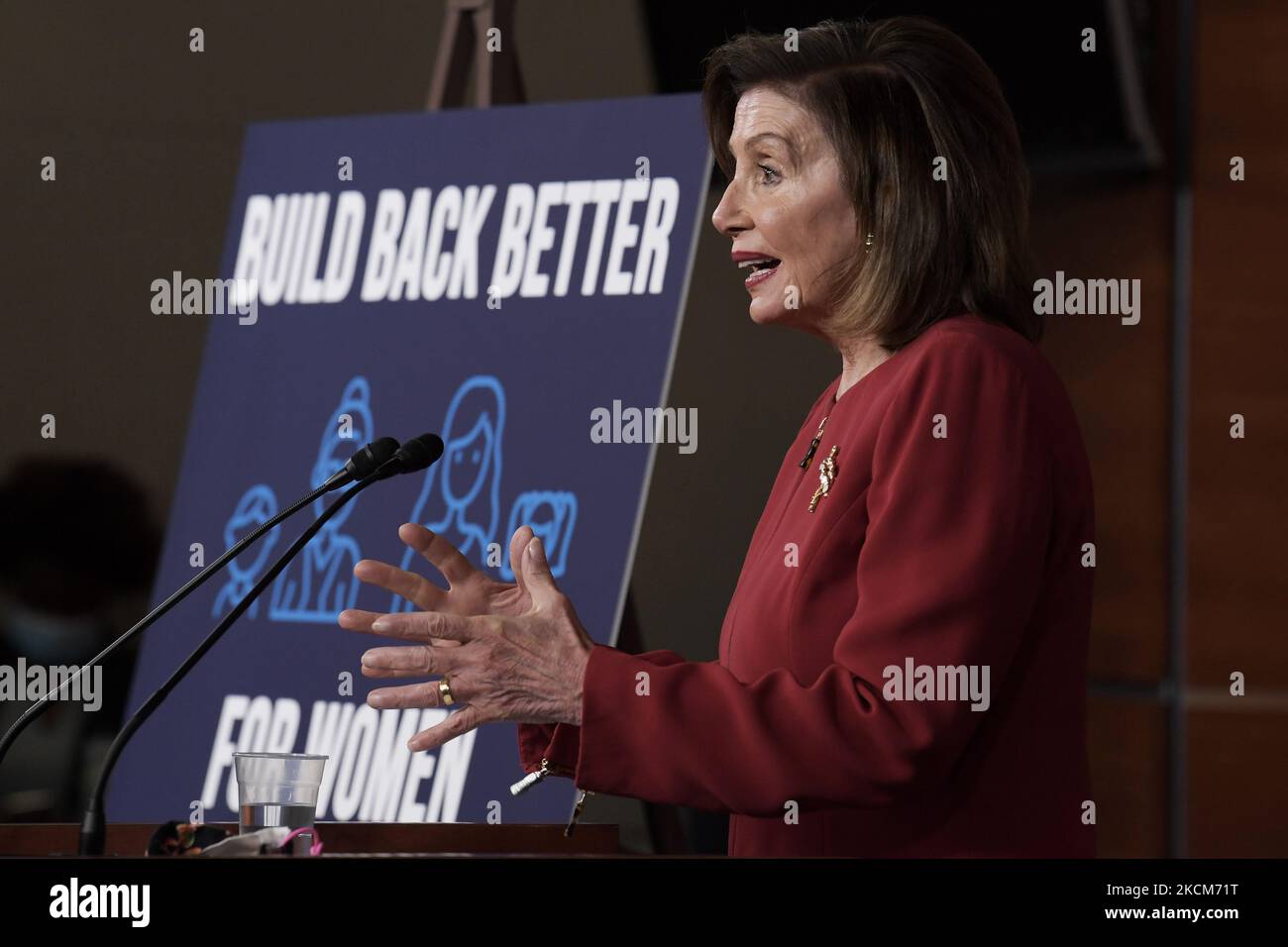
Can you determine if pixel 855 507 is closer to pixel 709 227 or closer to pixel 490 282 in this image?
pixel 490 282

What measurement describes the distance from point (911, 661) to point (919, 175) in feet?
1.69

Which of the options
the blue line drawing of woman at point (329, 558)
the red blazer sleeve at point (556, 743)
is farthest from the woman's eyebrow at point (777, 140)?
the blue line drawing of woman at point (329, 558)

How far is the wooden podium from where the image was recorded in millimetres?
1349

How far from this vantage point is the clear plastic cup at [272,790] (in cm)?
130

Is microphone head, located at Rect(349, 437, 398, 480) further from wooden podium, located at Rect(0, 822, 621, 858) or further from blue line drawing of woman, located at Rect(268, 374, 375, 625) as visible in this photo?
blue line drawing of woman, located at Rect(268, 374, 375, 625)

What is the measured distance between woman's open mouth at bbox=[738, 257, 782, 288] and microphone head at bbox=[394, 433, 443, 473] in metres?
0.40

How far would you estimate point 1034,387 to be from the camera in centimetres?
128

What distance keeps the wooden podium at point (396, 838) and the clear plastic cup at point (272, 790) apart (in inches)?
1.5

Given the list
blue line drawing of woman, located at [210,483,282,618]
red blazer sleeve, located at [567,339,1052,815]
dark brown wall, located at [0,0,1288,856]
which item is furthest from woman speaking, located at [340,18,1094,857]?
dark brown wall, located at [0,0,1288,856]

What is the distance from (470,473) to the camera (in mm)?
2764

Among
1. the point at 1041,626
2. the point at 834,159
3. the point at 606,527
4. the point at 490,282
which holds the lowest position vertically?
the point at 1041,626

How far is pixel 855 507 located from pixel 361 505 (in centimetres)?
168
